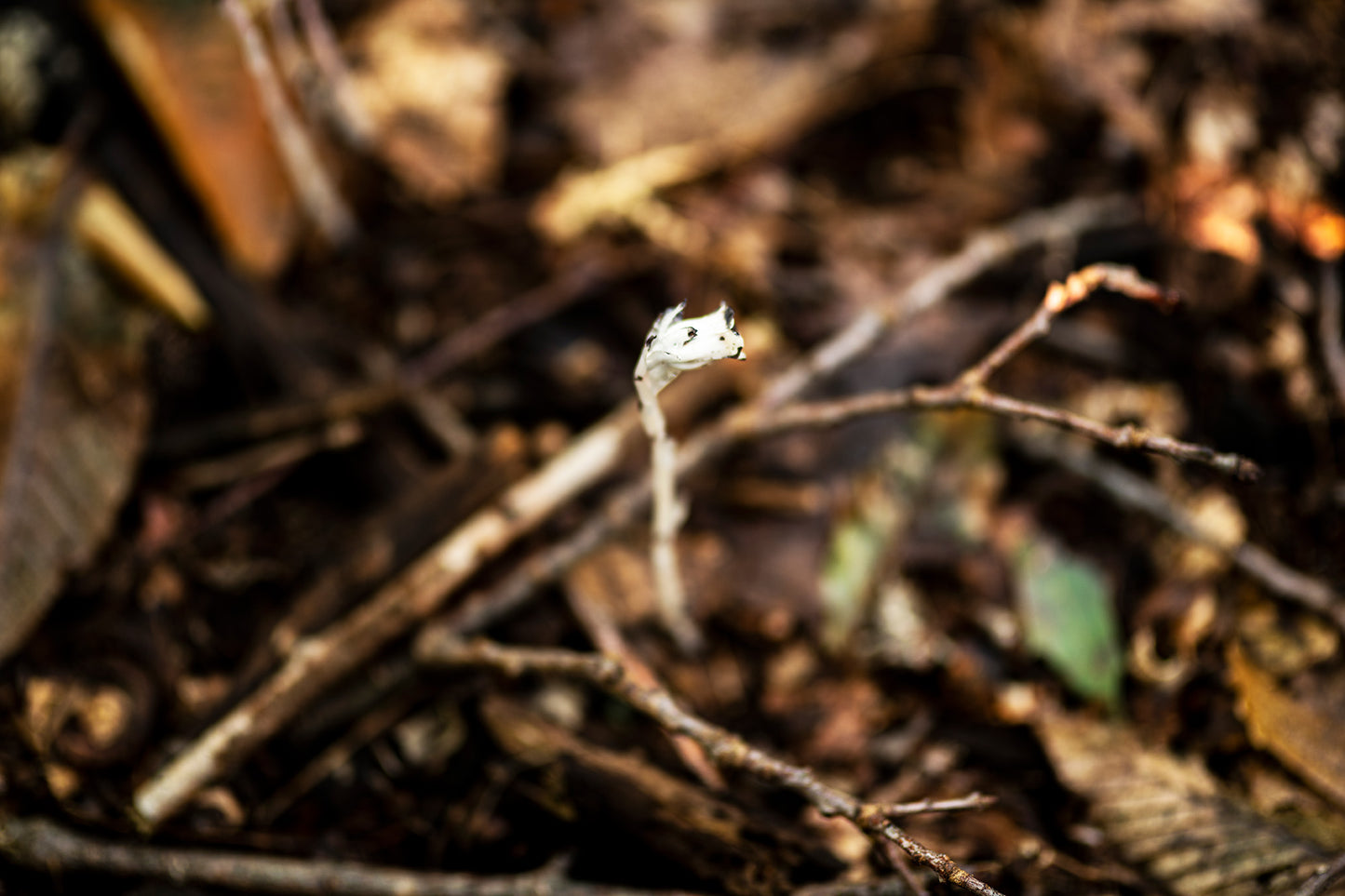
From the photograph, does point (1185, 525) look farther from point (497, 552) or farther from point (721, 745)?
point (497, 552)

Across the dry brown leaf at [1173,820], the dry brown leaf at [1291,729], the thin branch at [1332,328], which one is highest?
the thin branch at [1332,328]

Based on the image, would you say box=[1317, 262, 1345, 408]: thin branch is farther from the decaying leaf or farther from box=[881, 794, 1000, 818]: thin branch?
the decaying leaf

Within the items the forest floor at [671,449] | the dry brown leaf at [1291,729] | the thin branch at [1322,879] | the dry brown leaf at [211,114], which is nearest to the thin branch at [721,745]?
the forest floor at [671,449]

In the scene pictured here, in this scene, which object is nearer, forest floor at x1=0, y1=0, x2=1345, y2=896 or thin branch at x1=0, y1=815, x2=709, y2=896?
thin branch at x1=0, y1=815, x2=709, y2=896

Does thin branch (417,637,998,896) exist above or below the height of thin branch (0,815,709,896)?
above

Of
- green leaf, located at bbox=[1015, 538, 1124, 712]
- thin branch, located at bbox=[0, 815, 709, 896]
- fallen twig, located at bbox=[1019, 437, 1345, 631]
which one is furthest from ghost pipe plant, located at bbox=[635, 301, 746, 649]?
fallen twig, located at bbox=[1019, 437, 1345, 631]

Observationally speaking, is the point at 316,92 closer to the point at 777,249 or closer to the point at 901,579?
the point at 777,249

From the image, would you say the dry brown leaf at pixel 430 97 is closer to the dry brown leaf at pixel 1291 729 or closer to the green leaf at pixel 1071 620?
the green leaf at pixel 1071 620
